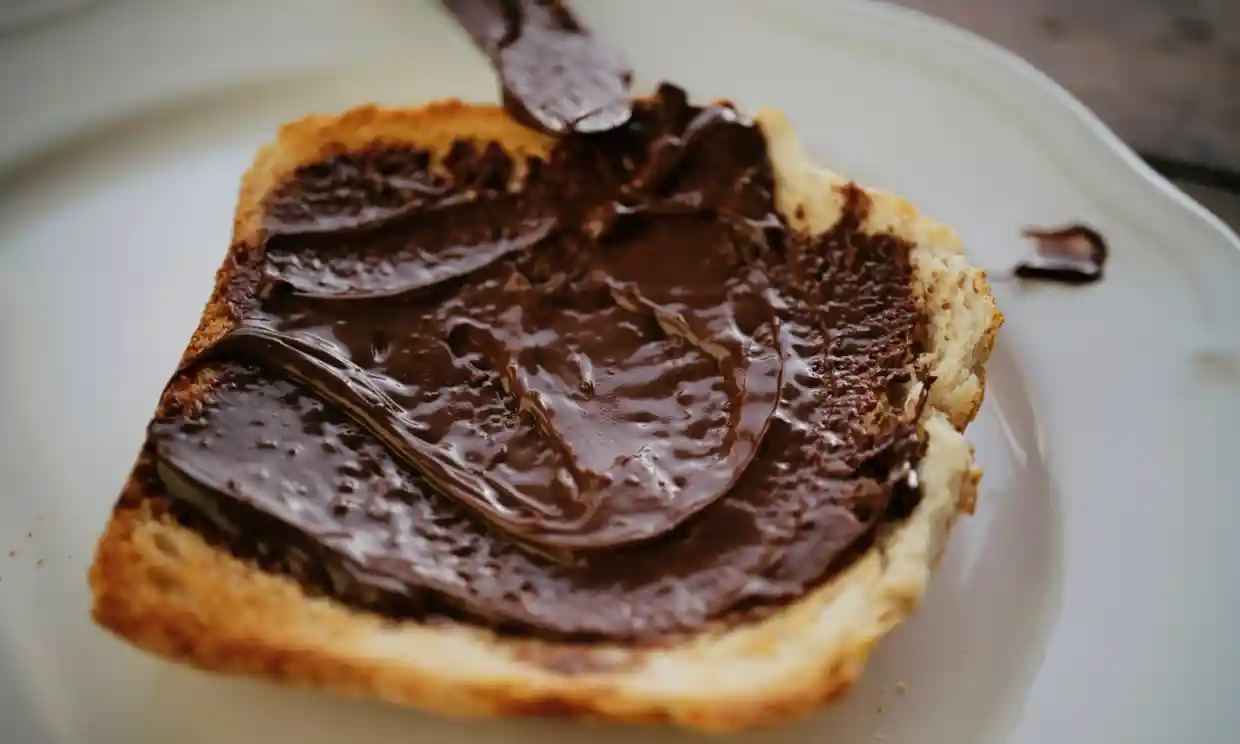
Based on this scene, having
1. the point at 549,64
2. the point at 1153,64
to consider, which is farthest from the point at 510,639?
the point at 1153,64

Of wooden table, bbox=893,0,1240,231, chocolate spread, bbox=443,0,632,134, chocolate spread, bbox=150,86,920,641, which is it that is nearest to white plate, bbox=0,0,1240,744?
chocolate spread, bbox=443,0,632,134

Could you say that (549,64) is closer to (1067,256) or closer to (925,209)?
(925,209)

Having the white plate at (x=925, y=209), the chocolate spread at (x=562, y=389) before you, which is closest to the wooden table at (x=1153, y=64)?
the white plate at (x=925, y=209)

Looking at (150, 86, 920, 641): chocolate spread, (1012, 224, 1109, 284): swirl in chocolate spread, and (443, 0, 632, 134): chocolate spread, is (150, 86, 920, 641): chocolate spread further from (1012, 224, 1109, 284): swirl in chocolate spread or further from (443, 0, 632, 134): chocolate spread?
(1012, 224, 1109, 284): swirl in chocolate spread

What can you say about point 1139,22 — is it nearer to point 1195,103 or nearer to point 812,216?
point 1195,103

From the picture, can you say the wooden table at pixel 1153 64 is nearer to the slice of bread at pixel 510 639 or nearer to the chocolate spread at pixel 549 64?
the chocolate spread at pixel 549 64

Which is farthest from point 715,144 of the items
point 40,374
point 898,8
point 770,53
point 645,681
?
point 40,374
